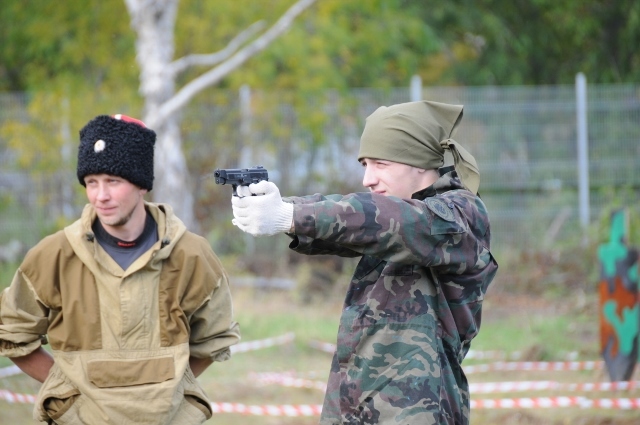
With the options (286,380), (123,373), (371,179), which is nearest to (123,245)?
(123,373)

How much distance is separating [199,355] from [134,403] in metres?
0.38

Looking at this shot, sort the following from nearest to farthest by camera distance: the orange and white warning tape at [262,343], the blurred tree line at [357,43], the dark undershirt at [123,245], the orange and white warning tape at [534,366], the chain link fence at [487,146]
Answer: the dark undershirt at [123,245] < the orange and white warning tape at [534,366] < the orange and white warning tape at [262,343] < the chain link fence at [487,146] < the blurred tree line at [357,43]

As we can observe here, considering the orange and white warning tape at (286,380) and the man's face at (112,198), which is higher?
the man's face at (112,198)

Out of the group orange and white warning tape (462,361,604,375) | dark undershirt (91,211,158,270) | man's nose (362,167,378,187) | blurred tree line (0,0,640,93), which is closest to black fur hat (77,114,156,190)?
dark undershirt (91,211,158,270)

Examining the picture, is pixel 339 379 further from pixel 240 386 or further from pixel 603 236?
pixel 603 236

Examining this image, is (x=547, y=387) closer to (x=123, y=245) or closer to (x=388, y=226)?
(x=123, y=245)

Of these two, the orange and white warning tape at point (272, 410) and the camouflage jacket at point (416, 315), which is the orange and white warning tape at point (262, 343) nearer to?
the orange and white warning tape at point (272, 410)

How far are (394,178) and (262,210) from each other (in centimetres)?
68

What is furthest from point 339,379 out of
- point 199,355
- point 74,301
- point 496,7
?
Result: point 496,7

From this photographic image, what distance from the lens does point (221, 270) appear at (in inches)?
148

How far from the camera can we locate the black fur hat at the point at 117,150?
353 centimetres

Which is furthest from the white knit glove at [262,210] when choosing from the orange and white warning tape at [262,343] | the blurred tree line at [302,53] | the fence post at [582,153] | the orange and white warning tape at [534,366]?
the fence post at [582,153]

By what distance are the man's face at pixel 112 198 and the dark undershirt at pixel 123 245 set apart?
5cm

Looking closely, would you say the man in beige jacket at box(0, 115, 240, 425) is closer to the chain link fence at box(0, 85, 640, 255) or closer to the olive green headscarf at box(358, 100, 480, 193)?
the olive green headscarf at box(358, 100, 480, 193)
